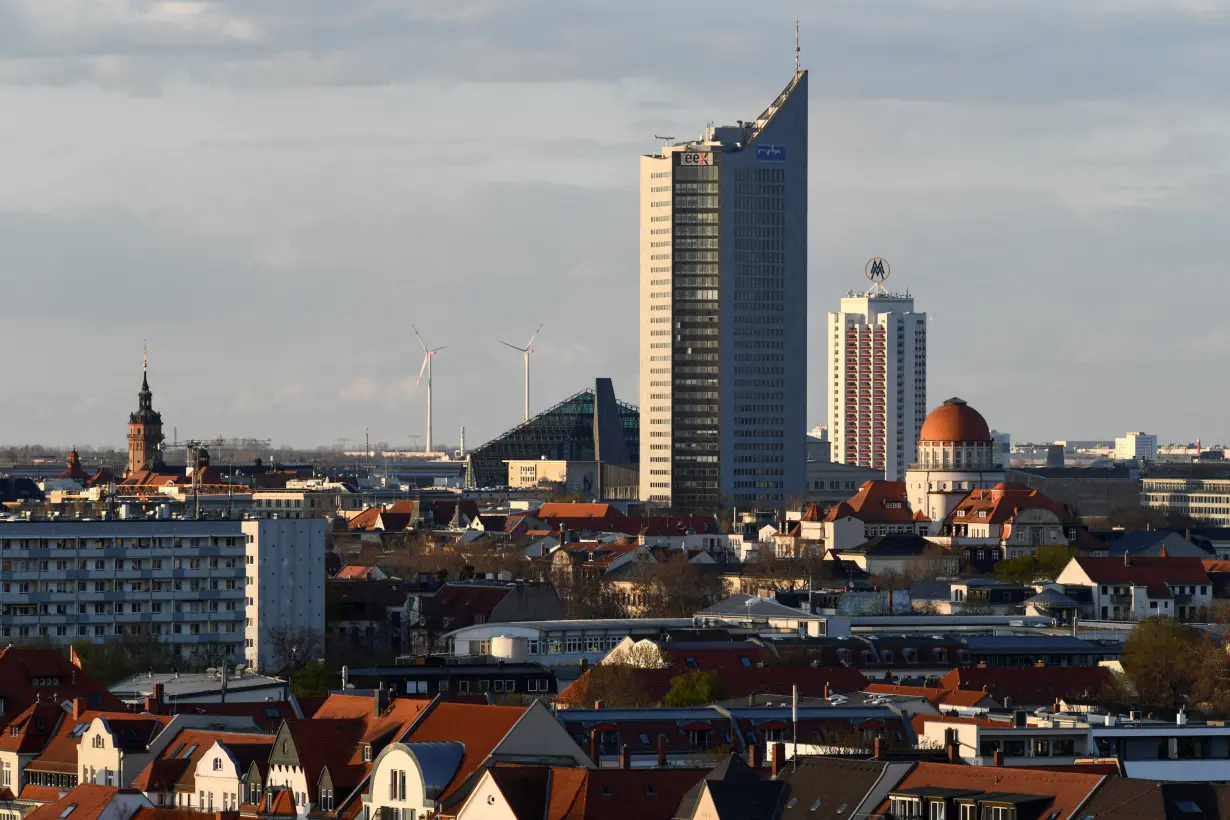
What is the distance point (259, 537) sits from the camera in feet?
442

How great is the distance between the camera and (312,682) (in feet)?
360

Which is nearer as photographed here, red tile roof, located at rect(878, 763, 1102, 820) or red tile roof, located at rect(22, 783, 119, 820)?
red tile roof, located at rect(878, 763, 1102, 820)

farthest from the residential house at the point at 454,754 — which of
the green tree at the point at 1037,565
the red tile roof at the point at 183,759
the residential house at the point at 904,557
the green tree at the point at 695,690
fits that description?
the residential house at the point at 904,557

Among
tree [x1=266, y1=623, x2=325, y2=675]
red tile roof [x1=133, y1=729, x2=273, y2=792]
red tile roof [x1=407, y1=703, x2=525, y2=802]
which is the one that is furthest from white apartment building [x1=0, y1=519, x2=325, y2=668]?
red tile roof [x1=407, y1=703, x2=525, y2=802]

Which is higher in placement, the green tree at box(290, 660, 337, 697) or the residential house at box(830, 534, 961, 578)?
the residential house at box(830, 534, 961, 578)

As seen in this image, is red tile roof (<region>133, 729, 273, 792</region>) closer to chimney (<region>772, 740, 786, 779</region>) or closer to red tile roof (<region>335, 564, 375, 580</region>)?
chimney (<region>772, 740, 786, 779</region>)

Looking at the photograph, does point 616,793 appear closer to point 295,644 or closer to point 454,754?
point 454,754

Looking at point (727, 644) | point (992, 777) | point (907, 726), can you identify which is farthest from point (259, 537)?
point (992, 777)

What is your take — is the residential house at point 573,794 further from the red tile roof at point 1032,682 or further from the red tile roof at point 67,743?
the red tile roof at point 1032,682

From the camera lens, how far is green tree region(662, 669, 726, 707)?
9794cm

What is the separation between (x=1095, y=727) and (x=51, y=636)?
62813 mm

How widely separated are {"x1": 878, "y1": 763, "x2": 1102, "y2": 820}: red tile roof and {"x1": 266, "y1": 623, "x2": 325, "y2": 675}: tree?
213 feet

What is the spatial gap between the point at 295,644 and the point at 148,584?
7237 mm

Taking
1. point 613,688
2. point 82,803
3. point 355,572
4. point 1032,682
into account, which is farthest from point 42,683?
point 355,572
